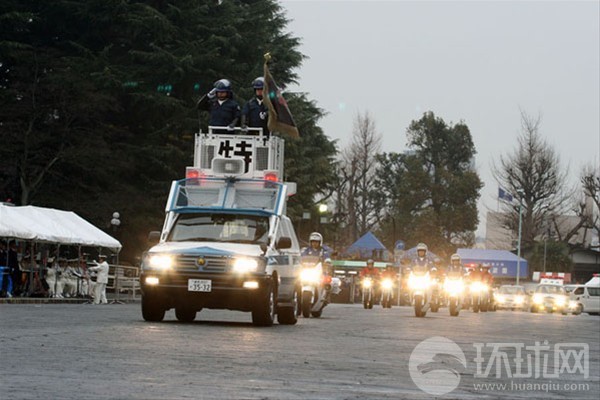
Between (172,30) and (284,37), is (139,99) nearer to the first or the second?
(172,30)

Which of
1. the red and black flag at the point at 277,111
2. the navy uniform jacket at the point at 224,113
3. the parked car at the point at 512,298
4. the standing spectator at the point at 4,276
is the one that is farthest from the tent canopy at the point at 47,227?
the parked car at the point at 512,298

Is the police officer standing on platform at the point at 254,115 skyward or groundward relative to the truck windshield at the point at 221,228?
skyward

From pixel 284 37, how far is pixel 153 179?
46.0 ft

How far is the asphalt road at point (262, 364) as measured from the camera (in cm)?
984

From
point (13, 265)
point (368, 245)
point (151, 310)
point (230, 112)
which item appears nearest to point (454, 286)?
point (13, 265)

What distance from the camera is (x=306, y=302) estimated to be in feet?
91.8

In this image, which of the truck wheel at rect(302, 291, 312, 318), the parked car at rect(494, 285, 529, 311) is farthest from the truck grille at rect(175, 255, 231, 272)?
the parked car at rect(494, 285, 529, 311)

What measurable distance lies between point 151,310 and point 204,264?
1.59 m

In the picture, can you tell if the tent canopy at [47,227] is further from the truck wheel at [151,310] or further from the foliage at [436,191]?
the foliage at [436,191]

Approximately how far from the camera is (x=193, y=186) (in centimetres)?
2258

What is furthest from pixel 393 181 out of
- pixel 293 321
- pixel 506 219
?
pixel 293 321

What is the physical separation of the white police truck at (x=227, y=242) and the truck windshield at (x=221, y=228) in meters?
0.02

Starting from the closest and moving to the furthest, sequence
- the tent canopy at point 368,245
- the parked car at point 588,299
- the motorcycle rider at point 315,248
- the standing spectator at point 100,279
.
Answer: the motorcycle rider at point 315,248 < the standing spectator at point 100,279 < the parked car at point 588,299 < the tent canopy at point 368,245

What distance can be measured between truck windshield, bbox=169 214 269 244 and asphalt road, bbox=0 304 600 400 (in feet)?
5.26
